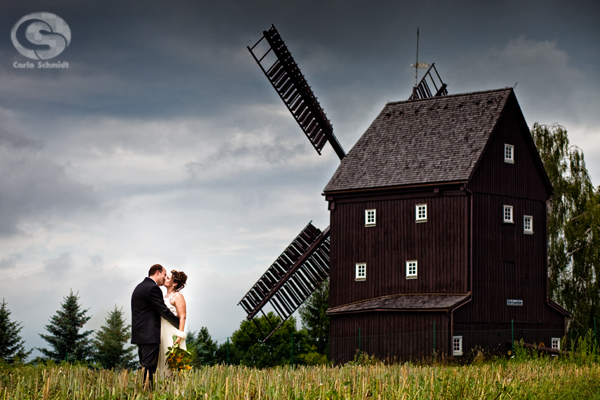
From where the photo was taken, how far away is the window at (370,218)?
3165cm

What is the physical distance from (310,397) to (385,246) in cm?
2310

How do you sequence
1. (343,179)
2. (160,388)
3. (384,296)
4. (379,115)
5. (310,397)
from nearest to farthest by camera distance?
(310,397)
(160,388)
(384,296)
(343,179)
(379,115)

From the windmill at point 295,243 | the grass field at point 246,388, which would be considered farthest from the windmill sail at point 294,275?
the grass field at point 246,388

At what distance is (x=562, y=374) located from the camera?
15258mm

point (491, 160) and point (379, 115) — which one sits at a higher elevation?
point (379, 115)

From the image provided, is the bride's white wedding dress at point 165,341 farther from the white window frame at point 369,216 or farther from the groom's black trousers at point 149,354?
the white window frame at point 369,216

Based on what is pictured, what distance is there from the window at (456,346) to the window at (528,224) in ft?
21.2

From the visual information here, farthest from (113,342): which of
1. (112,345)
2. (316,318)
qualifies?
(316,318)

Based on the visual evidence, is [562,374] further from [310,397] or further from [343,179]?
[343,179]

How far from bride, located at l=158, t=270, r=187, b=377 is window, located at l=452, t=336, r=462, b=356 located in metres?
18.0

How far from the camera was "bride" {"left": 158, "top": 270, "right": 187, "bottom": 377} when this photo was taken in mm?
11211

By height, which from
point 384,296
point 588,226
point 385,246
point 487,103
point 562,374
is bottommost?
point 562,374

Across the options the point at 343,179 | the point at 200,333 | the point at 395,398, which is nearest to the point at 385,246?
the point at 343,179

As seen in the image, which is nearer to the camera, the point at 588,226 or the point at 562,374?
the point at 562,374
